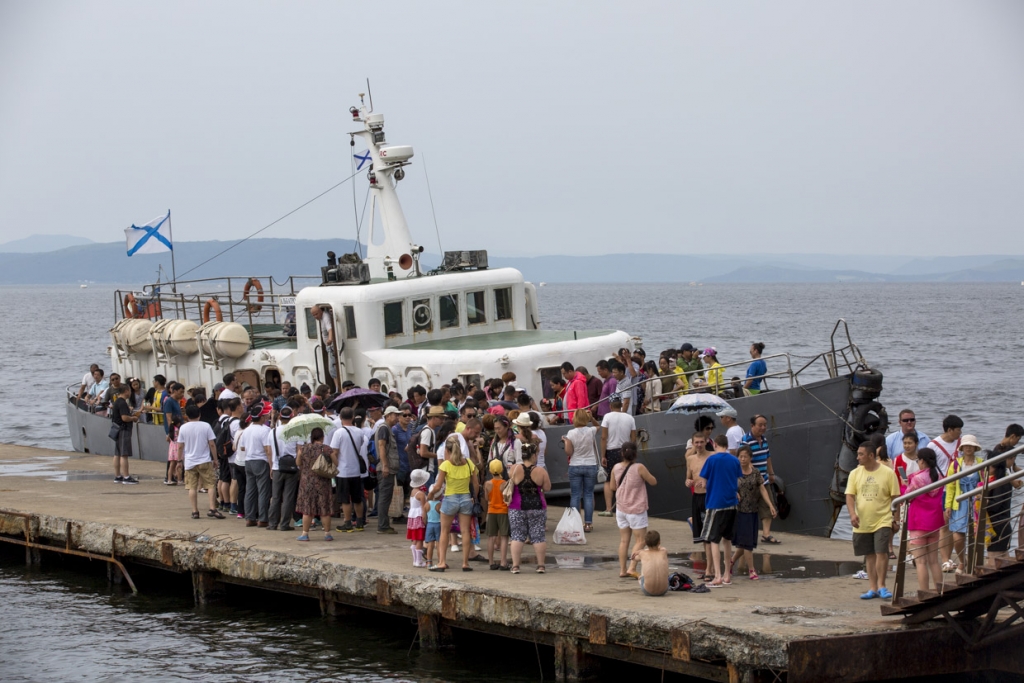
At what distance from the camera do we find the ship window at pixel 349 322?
1870 cm

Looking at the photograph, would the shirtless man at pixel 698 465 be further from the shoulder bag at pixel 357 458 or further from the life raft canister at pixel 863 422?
the life raft canister at pixel 863 422

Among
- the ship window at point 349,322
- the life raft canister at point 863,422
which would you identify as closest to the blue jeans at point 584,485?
the life raft canister at point 863,422

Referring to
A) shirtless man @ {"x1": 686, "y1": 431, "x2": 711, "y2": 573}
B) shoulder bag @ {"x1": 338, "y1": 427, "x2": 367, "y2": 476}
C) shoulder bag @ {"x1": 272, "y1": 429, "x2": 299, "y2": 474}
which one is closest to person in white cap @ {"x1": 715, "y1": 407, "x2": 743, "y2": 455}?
shirtless man @ {"x1": 686, "y1": 431, "x2": 711, "y2": 573}

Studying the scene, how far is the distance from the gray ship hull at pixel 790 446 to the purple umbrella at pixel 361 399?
2.36 meters

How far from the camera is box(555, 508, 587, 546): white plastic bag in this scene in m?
12.8

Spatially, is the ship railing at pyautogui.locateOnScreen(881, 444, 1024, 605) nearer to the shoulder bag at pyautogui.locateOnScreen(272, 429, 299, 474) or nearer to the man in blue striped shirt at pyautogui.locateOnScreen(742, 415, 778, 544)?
the man in blue striped shirt at pyautogui.locateOnScreen(742, 415, 778, 544)

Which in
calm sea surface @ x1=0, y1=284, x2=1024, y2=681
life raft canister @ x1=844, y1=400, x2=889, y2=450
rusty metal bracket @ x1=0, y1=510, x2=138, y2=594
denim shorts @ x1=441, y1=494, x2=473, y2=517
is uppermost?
life raft canister @ x1=844, y1=400, x2=889, y2=450

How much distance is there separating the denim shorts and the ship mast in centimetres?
950

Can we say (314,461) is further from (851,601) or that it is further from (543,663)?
(851,601)

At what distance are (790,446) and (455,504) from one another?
5.77m

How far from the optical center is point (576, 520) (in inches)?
502

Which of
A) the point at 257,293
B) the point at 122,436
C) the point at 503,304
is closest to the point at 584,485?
the point at 503,304

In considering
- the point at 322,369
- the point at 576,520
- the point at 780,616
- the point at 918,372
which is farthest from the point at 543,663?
the point at 918,372

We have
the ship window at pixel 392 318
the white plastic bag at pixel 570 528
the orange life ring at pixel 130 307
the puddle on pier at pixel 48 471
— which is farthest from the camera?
the orange life ring at pixel 130 307
